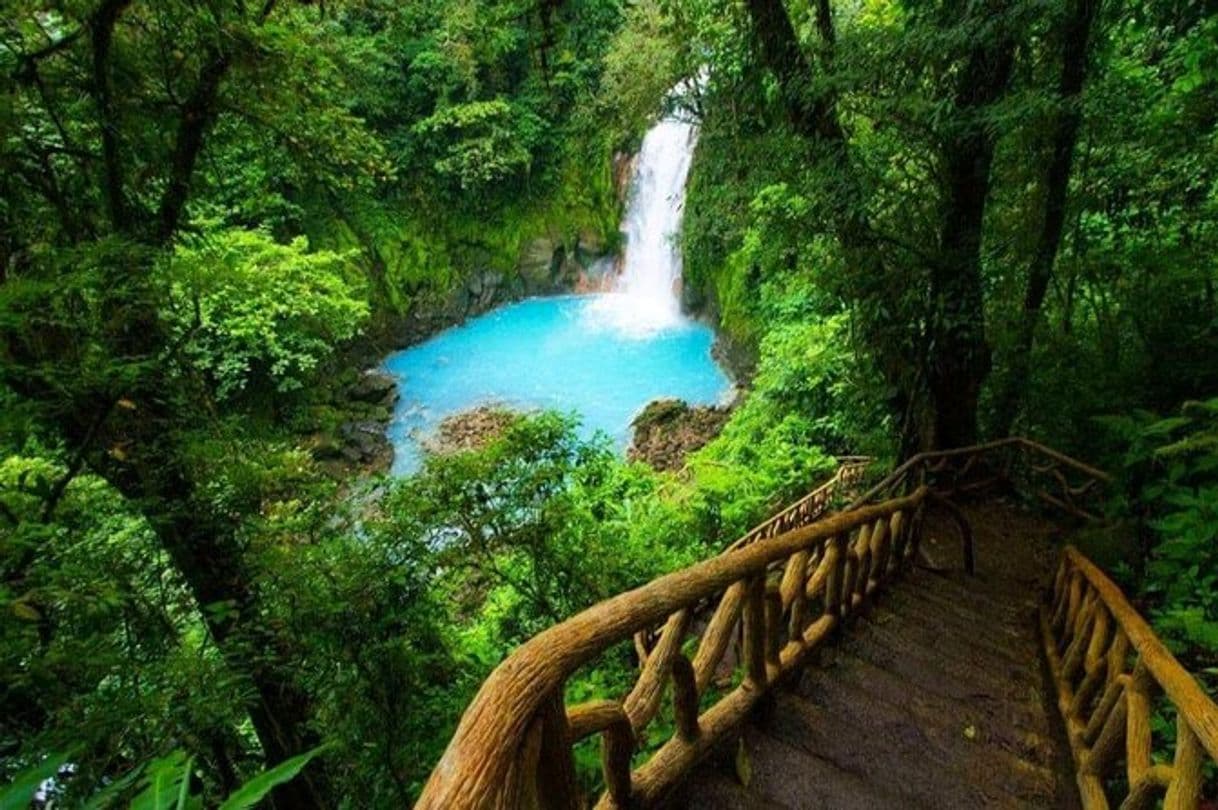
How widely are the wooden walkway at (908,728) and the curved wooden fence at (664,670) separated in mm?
147

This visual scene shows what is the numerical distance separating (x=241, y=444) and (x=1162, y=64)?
7.68 meters

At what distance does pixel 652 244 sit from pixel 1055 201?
1689 cm

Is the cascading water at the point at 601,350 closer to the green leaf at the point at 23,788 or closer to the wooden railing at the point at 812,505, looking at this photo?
the wooden railing at the point at 812,505

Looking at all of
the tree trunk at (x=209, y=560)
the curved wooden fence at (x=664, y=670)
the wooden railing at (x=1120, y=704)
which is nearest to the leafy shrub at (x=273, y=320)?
the tree trunk at (x=209, y=560)

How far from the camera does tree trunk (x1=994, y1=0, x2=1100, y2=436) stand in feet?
15.4

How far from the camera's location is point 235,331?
1152 cm

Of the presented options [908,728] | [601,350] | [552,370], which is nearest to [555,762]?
[908,728]

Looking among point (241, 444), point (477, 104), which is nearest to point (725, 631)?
point (241, 444)

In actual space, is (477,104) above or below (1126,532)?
above

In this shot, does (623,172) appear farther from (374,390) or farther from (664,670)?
(664,670)

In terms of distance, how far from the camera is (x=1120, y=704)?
2195mm

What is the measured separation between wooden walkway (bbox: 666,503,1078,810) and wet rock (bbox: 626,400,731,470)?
8.50 metres

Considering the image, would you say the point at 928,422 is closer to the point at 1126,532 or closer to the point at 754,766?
the point at 1126,532

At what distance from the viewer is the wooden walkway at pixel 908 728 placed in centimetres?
223
